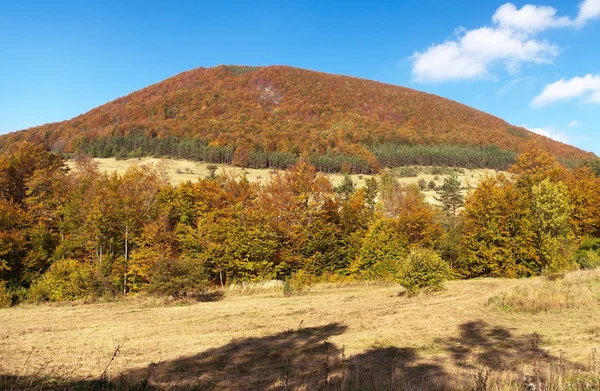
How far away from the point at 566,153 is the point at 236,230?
145005 mm

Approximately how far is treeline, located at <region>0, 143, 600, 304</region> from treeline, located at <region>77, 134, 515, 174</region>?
71.6 metres

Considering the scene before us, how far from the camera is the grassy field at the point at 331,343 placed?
7559 millimetres

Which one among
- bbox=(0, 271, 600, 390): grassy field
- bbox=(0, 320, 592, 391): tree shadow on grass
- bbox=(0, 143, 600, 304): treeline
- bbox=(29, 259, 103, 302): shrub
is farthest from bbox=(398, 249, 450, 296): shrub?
bbox=(29, 259, 103, 302): shrub

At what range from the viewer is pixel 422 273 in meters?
20.4

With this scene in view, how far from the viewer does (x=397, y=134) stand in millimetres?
141625

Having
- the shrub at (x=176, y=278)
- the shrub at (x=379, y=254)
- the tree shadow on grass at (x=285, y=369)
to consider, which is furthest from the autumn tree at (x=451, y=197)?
the tree shadow on grass at (x=285, y=369)

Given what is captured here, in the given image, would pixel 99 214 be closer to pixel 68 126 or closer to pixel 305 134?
pixel 305 134

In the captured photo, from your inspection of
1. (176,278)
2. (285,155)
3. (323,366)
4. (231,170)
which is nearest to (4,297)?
(176,278)

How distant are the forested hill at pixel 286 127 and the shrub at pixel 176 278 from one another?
274ft

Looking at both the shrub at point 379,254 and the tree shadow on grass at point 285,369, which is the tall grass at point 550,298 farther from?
the shrub at point 379,254

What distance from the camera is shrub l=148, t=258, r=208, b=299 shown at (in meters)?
23.9

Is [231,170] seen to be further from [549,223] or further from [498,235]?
[549,223]

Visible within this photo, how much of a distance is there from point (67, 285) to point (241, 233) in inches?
546

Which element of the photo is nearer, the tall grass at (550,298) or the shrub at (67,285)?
the tall grass at (550,298)
